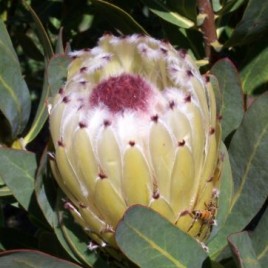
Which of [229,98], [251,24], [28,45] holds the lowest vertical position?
[28,45]

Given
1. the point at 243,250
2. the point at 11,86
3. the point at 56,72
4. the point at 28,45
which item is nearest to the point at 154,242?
the point at 243,250

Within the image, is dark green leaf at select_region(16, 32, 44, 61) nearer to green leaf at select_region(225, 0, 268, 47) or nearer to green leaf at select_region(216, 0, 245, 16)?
green leaf at select_region(216, 0, 245, 16)

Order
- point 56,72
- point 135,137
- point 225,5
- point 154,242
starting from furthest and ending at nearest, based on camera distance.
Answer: point 225,5, point 56,72, point 154,242, point 135,137

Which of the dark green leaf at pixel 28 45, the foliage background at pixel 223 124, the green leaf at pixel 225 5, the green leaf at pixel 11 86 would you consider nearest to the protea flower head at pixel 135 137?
the foliage background at pixel 223 124

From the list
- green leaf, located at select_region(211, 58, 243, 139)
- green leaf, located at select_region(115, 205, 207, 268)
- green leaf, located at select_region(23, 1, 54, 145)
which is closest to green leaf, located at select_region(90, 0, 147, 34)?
green leaf, located at select_region(23, 1, 54, 145)

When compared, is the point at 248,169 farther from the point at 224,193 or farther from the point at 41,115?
the point at 41,115

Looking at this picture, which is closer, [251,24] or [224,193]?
[224,193]

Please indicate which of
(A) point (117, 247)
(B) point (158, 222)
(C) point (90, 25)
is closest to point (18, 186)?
(A) point (117, 247)
